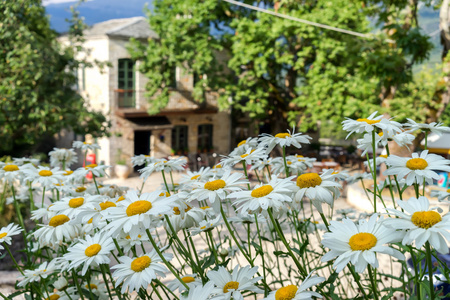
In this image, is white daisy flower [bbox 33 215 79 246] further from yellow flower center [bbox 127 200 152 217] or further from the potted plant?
the potted plant

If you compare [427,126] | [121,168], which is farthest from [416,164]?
[121,168]

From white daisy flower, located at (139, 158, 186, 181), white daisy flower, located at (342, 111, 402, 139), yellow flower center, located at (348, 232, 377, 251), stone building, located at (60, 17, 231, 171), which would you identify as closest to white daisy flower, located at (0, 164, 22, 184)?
white daisy flower, located at (139, 158, 186, 181)

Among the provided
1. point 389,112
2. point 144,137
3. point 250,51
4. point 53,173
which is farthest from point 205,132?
point 53,173

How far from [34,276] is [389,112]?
10489 millimetres

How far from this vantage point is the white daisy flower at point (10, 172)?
2512 millimetres

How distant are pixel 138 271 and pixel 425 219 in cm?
96

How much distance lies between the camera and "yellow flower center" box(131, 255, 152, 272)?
1434 mm

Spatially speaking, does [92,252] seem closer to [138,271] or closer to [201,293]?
[138,271]

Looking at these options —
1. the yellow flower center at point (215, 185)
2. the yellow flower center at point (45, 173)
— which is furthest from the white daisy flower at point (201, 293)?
the yellow flower center at point (45, 173)

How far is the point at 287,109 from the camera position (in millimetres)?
16516

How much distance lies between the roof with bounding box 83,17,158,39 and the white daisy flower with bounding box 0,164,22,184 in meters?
13.3

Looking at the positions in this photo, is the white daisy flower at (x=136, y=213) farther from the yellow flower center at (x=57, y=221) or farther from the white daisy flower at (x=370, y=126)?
the white daisy flower at (x=370, y=126)

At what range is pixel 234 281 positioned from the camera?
1468 mm

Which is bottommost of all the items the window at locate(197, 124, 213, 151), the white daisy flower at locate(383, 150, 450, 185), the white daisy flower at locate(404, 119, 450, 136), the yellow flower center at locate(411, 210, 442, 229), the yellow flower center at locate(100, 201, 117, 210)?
the window at locate(197, 124, 213, 151)
